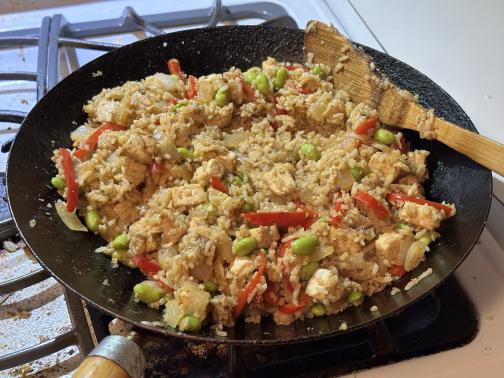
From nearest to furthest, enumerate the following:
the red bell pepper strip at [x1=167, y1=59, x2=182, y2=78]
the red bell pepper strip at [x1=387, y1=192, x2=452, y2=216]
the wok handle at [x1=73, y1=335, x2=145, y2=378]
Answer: the wok handle at [x1=73, y1=335, x2=145, y2=378] → the red bell pepper strip at [x1=387, y1=192, x2=452, y2=216] → the red bell pepper strip at [x1=167, y1=59, x2=182, y2=78]

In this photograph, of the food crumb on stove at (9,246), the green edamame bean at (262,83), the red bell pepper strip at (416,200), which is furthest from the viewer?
the green edamame bean at (262,83)

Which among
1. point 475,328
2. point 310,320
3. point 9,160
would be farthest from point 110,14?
point 475,328

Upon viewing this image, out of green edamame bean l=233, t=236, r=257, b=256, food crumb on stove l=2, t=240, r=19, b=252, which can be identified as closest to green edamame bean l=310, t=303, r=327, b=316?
green edamame bean l=233, t=236, r=257, b=256

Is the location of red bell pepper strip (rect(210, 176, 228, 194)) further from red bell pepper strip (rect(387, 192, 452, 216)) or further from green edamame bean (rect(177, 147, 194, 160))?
red bell pepper strip (rect(387, 192, 452, 216))

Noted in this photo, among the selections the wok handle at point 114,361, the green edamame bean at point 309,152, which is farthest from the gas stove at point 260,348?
the green edamame bean at point 309,152

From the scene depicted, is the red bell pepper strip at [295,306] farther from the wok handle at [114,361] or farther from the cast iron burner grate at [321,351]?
the wok handle at [114,361]

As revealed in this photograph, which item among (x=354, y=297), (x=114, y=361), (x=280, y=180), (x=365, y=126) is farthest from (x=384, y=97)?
(x=114, y=361)

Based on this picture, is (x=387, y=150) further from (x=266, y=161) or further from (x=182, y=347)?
(x=182, y=347)
